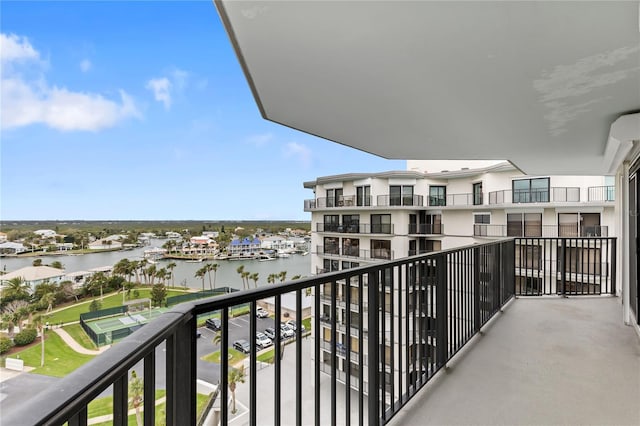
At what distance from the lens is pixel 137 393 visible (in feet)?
2.55

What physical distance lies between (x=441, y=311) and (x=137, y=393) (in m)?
2.13

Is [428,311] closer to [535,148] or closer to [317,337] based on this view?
[317,337]

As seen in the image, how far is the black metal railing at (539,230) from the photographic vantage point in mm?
12633

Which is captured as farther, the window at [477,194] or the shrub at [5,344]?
the window at [477,194]

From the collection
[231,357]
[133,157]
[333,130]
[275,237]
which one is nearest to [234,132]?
[133,157]

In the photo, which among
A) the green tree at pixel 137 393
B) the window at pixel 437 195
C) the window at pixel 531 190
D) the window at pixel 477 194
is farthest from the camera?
the window at pixel 437 195

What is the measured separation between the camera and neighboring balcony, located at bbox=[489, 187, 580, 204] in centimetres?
1295

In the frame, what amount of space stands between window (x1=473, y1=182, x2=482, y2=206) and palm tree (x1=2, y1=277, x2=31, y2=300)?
1571 centimetres

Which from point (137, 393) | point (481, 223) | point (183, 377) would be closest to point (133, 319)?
point (183, 377)

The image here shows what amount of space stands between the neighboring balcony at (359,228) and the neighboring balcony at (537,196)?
15.6 ft

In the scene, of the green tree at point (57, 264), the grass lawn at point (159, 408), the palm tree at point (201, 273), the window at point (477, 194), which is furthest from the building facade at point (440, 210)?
the grass lawn at point (159, 408)

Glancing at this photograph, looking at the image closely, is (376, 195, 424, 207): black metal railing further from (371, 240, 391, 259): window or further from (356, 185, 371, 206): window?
(371, 240, 391, 259): window

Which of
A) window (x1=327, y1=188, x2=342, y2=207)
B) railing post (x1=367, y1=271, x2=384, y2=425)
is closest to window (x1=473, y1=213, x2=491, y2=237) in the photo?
window (x1=327, y1=188, x2=342, y2=207)

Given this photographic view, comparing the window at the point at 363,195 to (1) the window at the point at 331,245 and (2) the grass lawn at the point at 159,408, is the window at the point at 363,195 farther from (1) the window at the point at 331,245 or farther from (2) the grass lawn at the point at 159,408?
(2) the grass lawn at the point at 159,408
